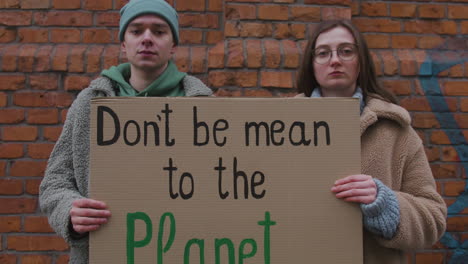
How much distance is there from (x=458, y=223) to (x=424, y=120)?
1.91 ft

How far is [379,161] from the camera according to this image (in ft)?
4.33

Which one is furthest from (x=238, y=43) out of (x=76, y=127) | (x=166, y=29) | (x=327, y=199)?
(x=327, y=199)

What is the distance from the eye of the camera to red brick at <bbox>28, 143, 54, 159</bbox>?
2.24m

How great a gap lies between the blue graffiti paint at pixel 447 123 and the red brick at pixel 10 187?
2178 millimetres

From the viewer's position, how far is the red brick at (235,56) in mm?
2158

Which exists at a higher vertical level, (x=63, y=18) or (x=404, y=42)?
(x=63, y=18)

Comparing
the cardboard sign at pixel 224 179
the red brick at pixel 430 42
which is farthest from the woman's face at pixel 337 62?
the red brick at pixel 430 42

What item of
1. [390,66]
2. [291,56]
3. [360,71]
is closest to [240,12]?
[291,56]

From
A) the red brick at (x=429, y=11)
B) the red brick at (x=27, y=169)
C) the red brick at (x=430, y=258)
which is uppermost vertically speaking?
the red brick at (x=429, y=11)

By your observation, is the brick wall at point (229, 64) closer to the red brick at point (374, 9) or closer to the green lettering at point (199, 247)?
the red brick at point (374, 9)

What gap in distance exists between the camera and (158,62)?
1432 mm

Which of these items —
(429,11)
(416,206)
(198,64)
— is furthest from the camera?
(429,11)

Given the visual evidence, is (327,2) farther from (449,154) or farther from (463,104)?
(449,154)

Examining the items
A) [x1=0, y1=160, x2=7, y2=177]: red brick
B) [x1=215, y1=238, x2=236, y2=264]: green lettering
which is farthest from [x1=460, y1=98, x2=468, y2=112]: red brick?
[x1=0, y1=160, x2=7, y2=177]: red brick
